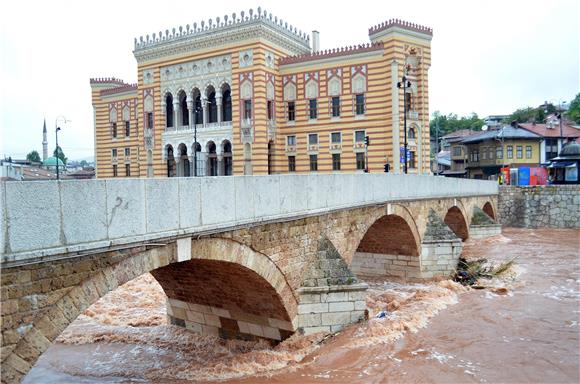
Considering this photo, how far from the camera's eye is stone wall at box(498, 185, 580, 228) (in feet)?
105

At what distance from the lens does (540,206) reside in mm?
32781

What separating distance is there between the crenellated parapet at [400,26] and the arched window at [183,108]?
13.5 metres

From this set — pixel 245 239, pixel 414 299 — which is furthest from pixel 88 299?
pixel 414 299

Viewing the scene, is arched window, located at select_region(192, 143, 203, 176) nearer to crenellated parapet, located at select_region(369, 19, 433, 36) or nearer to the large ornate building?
the large ornate building

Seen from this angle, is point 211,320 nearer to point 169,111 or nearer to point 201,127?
point 201,127

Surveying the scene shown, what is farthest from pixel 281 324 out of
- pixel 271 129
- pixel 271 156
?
pixel 271 156

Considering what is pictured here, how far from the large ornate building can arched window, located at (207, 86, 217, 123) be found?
69mm

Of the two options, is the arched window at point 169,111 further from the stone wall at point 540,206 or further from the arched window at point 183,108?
the stone wall at point 540,206

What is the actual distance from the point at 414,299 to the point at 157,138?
24.5 meters

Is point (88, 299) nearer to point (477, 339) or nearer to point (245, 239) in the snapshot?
point (245, 239)

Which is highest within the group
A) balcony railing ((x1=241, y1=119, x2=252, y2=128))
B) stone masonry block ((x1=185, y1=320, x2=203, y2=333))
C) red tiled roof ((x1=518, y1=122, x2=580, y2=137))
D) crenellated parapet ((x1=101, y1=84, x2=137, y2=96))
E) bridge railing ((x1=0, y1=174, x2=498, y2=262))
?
crenellated parapet ((x1=101, y1=84, x2=137, y2=96))

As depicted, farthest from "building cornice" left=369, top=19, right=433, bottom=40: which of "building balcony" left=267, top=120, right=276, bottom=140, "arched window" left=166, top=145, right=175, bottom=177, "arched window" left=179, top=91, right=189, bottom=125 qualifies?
"arched window" left=166, top=145, right=175, bottom=177

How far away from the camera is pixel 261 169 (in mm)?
29688

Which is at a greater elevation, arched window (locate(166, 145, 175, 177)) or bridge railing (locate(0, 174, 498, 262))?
arched window (locate(166, 145, 175, 177))
